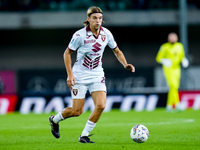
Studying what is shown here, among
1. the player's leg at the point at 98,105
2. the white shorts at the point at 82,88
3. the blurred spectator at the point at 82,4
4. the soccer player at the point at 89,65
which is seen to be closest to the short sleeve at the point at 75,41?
the soccer player at the point at 89,65

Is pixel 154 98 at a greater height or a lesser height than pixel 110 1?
lesser

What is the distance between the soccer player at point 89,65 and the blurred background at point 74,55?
10.0 metres

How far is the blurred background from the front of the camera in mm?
18812

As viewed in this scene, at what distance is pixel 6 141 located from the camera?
8.72 m

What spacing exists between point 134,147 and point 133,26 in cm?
2112

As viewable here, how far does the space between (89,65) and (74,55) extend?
2167 cm

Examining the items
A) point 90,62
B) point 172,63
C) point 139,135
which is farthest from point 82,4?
point 139,135

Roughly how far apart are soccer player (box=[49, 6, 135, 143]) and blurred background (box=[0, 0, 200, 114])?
10000 mm

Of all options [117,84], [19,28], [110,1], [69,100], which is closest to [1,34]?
[19,28]

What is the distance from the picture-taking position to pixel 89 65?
8.47 meters

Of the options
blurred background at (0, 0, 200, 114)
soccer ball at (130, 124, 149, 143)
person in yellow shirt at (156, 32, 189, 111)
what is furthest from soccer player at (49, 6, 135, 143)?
blurred background at (0, 0, 200, 114)

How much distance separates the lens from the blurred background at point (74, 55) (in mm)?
18812

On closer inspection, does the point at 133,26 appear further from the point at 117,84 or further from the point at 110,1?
the point at 117,84

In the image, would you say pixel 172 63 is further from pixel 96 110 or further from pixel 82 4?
pixel 82 4
